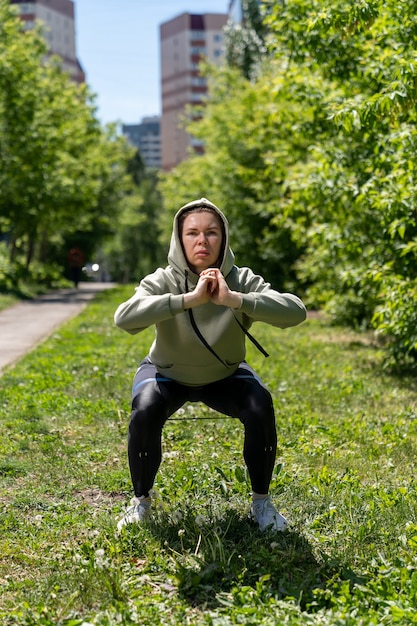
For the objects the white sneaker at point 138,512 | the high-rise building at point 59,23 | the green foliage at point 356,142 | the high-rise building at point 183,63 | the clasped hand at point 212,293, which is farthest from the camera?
the high-rise building at point 183,63

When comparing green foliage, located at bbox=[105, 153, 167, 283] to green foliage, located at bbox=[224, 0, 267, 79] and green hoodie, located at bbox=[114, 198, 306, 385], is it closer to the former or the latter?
green foliage, located at bbox=[224, 0, 267, 79]

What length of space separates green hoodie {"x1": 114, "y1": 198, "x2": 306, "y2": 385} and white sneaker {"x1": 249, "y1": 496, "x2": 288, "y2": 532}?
0.65m

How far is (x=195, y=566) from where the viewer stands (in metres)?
3.69

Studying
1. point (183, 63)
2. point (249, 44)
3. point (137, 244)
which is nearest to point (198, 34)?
point (183, 63)

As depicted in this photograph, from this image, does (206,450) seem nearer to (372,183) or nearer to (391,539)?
(391,539)

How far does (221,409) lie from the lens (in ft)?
14.2

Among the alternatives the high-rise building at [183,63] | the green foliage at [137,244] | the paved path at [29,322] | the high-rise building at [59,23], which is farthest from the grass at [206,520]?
the high-rise building at [183,63]

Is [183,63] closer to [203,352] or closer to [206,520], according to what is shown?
[203,352]

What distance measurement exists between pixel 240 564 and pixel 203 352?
1014mm

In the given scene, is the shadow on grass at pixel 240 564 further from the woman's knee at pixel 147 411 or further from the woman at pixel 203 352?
the woman's knee at pixel 147 411

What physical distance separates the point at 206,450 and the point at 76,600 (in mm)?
2404

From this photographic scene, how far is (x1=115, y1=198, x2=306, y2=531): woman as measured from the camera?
13.4 ft

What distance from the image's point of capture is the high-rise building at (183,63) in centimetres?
12519

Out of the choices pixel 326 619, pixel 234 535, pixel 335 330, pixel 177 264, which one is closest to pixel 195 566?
pixel 234 535
